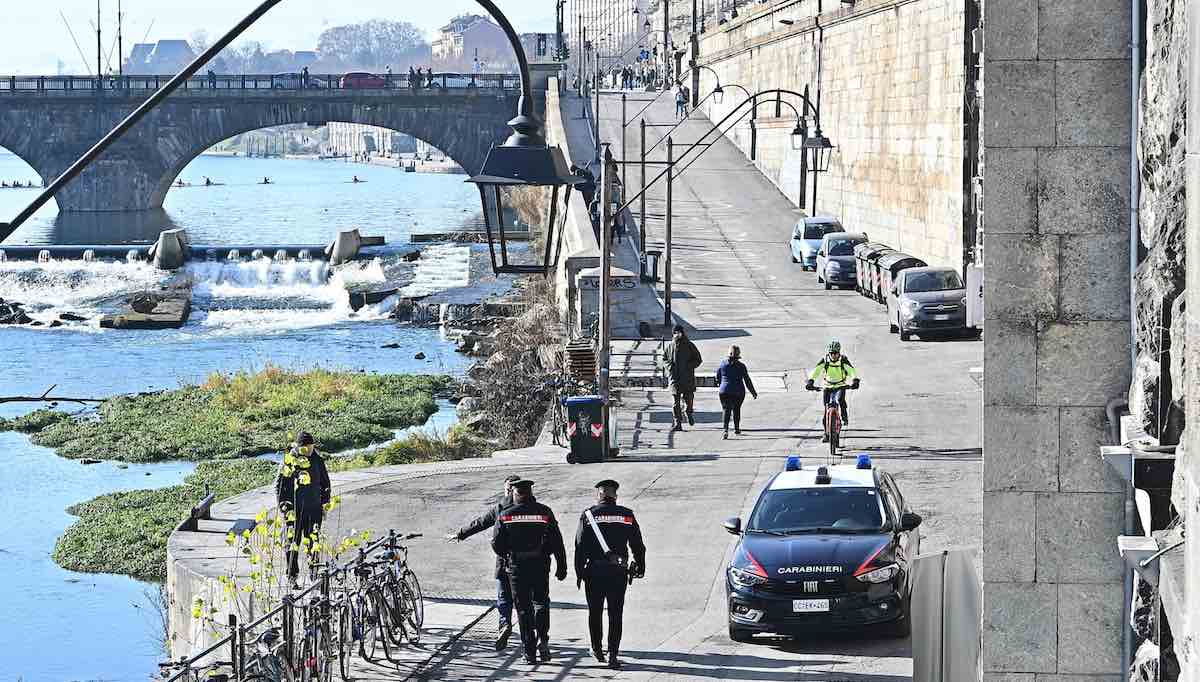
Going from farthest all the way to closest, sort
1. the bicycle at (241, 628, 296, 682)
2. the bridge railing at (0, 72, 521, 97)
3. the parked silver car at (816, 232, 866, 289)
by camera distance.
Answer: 1. the bridge railing at (0, 72, 521, 97)
2. the parked silver car at (816, 232, 866, 289)
3. the bicycle at (241, 628, 296, 682)

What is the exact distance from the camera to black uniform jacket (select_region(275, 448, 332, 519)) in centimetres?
1712

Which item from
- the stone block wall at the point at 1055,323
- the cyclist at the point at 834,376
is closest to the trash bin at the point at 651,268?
the cyclist at the point at 834,376

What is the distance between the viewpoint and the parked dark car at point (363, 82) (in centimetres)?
9631

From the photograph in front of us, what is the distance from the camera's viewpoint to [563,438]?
94.4 feet

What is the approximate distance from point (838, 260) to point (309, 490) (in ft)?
105

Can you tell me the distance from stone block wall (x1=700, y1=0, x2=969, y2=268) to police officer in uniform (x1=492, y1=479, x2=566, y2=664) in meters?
31.2

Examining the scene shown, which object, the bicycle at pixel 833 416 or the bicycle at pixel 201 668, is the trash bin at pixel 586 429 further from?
the bicycle at pixel 201 668

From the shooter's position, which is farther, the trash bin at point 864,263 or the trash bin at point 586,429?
the trash bin at point 864,263

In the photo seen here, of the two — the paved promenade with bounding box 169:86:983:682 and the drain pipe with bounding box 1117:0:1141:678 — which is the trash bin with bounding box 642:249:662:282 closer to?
the paved promenade with bounding box 169:86:983:682

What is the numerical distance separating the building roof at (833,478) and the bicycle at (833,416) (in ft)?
26.6

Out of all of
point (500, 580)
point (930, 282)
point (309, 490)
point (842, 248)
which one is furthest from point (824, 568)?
point (842, 248)

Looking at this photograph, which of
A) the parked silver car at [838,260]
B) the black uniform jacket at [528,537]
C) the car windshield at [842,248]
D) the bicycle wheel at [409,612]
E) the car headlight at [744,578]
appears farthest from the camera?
the car windshield at [842,248]

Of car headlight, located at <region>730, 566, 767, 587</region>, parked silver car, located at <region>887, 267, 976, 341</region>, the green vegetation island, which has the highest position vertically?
parked silver car, located at <region>887, 267, 976, 341</region>

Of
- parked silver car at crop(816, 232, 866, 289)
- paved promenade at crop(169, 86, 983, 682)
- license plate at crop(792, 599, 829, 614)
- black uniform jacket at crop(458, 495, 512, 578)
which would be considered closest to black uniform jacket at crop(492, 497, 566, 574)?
black uniform jacket at crop(458, 495, 512, 578)
